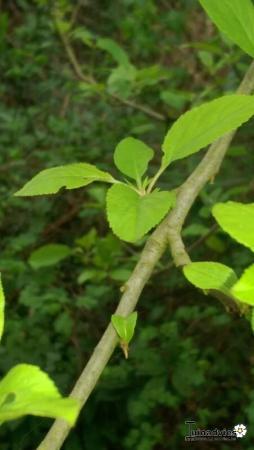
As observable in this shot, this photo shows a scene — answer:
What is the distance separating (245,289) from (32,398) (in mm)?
139

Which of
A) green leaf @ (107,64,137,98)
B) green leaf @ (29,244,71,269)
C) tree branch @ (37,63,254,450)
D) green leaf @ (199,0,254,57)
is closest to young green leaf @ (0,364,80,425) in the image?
tree branch @ (37,63,254,450)

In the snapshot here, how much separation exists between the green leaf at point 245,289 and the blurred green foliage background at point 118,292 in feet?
3.36

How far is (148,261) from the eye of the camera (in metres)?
0.59

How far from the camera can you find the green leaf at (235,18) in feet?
2.19

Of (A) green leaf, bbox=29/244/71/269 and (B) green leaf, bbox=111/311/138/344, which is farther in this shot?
(A) green leaf, bbox=29/244/71/269

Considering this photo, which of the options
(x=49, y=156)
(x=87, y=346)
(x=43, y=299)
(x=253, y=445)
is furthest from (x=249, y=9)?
(x=49, y=156)

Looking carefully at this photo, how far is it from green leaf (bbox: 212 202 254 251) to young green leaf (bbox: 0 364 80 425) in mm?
144

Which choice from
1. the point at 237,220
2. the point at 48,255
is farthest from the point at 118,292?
the point at 237,220

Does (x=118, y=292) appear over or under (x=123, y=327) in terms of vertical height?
under

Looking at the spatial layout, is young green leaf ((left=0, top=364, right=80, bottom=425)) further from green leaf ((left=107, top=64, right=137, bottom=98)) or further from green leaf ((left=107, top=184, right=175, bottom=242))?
green leaf ((left=107, top=64, right=137, bottom=98))

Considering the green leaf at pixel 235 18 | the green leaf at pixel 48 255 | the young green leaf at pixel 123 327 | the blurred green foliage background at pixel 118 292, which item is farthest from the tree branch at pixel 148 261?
the green leaf at pixel 48 255

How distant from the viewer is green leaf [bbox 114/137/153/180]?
2.30ft

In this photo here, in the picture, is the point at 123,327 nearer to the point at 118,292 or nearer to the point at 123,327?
the point at 123,327

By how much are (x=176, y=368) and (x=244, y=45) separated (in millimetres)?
1161
